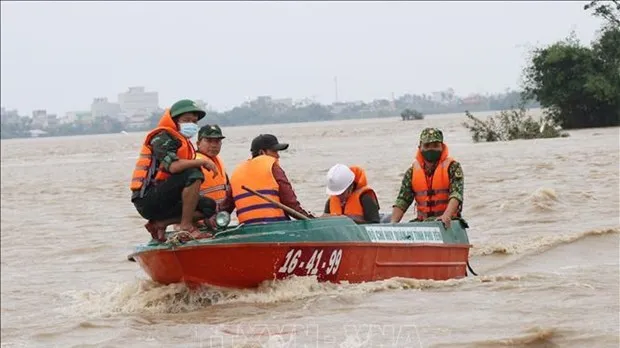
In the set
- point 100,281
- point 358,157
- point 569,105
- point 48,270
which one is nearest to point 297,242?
point 100,281

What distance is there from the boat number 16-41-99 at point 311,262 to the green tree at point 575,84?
31.3 meters

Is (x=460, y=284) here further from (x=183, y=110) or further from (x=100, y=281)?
(x=100, y=281)

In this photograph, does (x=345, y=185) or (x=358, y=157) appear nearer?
(x=345, y=185)

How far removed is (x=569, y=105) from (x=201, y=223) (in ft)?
119

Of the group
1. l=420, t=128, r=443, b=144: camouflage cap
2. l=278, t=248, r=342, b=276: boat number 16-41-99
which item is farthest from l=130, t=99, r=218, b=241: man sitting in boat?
l=420, t=128, r=443, b=144: camouflage cap

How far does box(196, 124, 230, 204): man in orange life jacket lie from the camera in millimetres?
10992

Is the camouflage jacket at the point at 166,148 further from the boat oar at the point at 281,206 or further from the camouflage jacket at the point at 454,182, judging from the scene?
the camouflage jacket at the point at 454,182

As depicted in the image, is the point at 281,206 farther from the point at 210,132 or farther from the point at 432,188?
the point at 432,188

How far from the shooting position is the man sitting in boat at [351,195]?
11.7 m

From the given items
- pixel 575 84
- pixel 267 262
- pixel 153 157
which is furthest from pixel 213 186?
pixel 575 84

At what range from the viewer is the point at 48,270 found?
15664 millimetres

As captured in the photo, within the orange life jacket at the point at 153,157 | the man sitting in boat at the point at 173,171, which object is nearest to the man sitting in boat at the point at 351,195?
the man sitting in boat at the point at 173,171

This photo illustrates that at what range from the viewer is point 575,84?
43938mm

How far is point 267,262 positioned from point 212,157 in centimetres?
124
